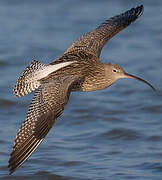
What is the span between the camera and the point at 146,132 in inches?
362

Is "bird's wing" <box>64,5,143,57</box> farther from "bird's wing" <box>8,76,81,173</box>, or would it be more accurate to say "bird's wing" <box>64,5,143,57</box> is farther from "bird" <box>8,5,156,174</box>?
"bird's wing" <box>8,76,81,173</box>

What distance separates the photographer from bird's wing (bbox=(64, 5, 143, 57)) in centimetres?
859

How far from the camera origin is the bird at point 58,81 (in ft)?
22.5

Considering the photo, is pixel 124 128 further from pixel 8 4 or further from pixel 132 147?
pixel 8 4

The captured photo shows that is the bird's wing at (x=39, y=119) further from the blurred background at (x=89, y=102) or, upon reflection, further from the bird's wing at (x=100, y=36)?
the bird's wing at (x=100, y=36)

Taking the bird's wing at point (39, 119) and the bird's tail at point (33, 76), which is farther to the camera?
the bird's tail at point (33, 76)

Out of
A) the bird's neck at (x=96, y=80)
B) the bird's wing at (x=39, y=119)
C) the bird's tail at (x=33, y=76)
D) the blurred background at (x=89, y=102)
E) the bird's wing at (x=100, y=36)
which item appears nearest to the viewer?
the bird's wing at (x=39, y=119)

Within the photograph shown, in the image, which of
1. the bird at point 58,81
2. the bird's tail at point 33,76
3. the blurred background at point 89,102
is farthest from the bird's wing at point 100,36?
the blurred background at point 89,102

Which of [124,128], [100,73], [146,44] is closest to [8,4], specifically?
[146,44]

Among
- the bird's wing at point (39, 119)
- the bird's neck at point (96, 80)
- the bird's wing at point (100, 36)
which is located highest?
the bird's wing at point (100, 36)

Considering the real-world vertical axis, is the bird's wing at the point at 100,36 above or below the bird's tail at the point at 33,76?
above

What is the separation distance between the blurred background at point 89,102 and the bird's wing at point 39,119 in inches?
50.9

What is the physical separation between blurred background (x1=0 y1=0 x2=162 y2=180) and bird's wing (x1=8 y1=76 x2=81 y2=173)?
129 cm

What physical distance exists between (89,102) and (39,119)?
3278 millimetres
